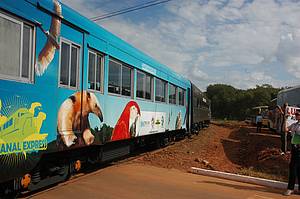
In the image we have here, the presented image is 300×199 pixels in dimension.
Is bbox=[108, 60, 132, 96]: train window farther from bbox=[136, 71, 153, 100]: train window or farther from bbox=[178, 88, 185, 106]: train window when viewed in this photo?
bbox=[178, 88, 185, 106]: train window

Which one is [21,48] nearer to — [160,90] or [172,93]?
[160,90]

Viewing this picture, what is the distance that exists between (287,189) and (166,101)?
746 cm

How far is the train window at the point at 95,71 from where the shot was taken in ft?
24.7

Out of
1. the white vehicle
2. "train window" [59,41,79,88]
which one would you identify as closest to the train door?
"train window" [59,41,79,88]

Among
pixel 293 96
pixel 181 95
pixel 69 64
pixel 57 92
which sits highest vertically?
pixel 293 96

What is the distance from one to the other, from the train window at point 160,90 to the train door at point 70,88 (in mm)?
6060

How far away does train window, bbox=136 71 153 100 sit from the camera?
36.1 feet

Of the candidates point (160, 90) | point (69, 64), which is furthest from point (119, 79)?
point (160, 90)

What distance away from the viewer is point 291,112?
14.8 m

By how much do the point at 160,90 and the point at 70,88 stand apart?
7.30 metres

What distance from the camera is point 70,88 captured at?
6.64 m

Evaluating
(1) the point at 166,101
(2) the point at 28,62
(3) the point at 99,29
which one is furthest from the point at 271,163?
(2) the point at 28,62

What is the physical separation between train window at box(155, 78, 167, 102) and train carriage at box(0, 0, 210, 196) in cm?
254

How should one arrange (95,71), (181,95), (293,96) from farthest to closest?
(293,96)
(181,95)
(95,71)
